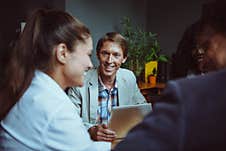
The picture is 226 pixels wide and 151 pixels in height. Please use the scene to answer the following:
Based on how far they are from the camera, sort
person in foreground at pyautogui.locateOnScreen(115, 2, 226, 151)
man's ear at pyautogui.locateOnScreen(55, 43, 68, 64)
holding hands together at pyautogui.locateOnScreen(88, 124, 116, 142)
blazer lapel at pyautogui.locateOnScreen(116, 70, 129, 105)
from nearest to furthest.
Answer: person in foreground at pyautogui.locateOnScreen(115, 2, 226, 151) → man's ear at pyautogui.locateOnScreen(55, 43, 68, 64) → holding hands together at pyautogui.locateOnScreen(88, 124, 116, 142) → blazer lapel at pyautogui.locateOnScreen(116, 70, 129, 105)

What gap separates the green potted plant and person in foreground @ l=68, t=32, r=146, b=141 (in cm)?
135

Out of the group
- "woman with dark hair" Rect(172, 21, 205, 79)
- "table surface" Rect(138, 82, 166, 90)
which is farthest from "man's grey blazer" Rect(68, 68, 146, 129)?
"table surface" Rect(138, 82, 166, 90)

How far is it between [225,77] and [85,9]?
374 cm

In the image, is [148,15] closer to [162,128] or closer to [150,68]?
[150,68]

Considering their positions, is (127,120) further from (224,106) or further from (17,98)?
(224,106)

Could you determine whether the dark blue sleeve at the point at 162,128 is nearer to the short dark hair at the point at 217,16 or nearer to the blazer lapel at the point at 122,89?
the short dark hair at the point at 217,16

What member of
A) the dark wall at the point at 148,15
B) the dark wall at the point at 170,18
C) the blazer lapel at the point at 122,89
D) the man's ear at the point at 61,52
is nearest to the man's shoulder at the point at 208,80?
the man's ear at the point at 61,52

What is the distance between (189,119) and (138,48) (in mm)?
3797

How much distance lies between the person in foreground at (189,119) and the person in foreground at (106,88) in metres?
1.98

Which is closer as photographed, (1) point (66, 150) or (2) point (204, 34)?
(2) point (204, 34)

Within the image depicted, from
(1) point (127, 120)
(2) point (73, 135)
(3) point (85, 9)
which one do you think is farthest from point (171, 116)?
(3) point (85, 9)

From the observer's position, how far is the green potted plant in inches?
169

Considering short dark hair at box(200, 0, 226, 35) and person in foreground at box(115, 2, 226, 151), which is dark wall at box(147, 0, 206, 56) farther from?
person in foreground at box(115, 2, 226, 151)

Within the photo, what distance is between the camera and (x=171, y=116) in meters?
0.55
